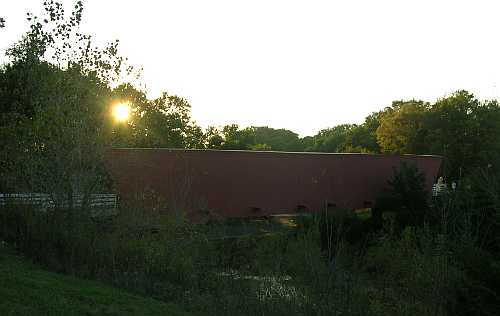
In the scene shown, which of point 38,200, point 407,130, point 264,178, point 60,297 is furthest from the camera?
point 407,130

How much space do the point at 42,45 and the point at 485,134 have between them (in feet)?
113

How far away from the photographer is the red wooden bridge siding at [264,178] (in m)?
18.2

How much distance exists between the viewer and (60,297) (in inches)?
260

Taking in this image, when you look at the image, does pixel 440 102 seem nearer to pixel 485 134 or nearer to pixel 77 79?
pixel 485 134

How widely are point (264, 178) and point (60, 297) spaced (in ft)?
58.0

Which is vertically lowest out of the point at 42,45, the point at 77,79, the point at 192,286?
the point at 192,286

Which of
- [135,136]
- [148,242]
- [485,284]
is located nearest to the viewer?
[485,284]

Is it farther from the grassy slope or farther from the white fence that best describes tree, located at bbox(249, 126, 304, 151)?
the grassy slope

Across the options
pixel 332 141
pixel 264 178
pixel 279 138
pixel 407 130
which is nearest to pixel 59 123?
pixel 264 178

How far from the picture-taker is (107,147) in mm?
10836

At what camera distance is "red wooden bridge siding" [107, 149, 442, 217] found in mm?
18234

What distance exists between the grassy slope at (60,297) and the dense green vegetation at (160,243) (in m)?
0.03

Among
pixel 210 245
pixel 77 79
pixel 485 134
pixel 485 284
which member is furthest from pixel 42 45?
pixel 485 134

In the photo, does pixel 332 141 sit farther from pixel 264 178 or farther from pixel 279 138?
pixel 264 178
